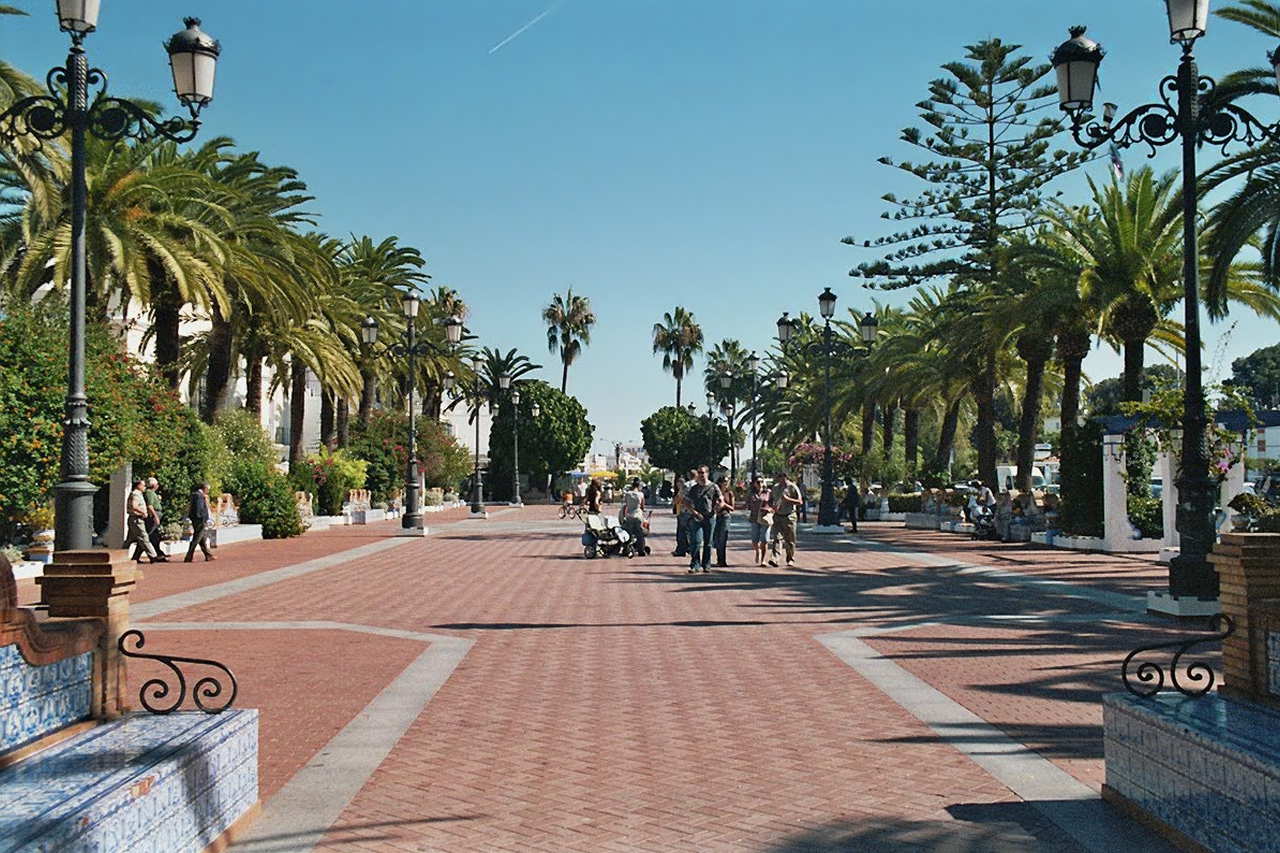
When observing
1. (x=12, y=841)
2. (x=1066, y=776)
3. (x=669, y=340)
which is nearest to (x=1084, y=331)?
(x=1066, y=776)

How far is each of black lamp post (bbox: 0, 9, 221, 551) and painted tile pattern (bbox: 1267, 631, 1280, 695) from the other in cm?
703

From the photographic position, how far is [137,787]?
408 cm

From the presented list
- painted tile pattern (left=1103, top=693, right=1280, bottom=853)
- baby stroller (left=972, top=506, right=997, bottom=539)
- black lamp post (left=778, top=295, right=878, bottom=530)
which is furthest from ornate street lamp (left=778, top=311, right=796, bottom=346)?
painted tile pattern (left=1103, top=693, right=1280, bottom=853)

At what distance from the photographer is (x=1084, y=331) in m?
29.3

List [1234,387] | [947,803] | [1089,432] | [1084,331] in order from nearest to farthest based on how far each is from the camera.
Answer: [947,803] → [1234,387] → [1089,432] → [1084,331]

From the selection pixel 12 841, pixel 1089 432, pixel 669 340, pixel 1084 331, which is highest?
pixel 669 340

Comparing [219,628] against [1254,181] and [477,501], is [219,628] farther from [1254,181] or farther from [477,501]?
[477,501]

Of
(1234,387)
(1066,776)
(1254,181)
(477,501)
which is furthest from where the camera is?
(477,501)

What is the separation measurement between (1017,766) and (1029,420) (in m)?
28.1

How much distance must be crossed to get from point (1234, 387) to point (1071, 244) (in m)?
8.85

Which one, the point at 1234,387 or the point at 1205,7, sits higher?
the point at 1205,7

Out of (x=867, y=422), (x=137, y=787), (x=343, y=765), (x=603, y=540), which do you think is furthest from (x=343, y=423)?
(x=137, y=787)

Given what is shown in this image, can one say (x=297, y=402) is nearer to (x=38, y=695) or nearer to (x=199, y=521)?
(x=199, y=521)

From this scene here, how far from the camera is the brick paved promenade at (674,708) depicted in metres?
5.43
